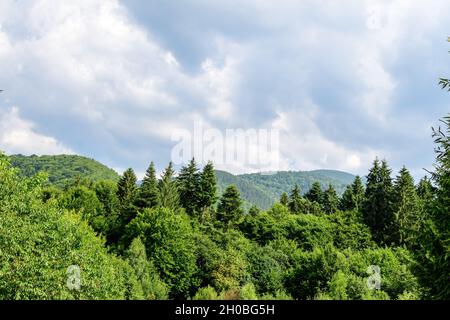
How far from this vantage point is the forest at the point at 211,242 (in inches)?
737

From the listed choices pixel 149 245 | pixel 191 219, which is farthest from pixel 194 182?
pixel 149 245

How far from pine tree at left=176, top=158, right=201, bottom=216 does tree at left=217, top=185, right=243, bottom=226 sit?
5.52m

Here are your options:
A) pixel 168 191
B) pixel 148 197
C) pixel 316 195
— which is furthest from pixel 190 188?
pixel 316 195

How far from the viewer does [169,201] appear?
70875 millimetres

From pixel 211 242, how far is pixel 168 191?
1247 cm

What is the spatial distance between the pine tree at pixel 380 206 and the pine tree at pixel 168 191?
3350 cm

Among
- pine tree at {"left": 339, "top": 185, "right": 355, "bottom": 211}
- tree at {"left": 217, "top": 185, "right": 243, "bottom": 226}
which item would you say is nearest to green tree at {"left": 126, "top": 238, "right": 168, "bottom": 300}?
tree at {"left": 217, "top": 185, "right": 243, "bottom": 226}

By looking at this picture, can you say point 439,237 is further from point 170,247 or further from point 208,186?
point 208,186

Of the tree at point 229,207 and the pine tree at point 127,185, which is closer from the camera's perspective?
the pine tree at point 127,185

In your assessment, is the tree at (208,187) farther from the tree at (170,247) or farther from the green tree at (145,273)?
the green tree at (145,273)

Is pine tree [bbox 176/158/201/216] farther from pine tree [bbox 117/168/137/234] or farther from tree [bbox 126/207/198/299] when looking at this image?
tree [bbox 126/207/198/299]

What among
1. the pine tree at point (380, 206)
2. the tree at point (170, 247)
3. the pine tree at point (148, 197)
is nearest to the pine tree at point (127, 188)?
the pine tree at point (148, 197)

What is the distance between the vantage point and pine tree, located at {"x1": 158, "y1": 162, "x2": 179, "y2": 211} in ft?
232
